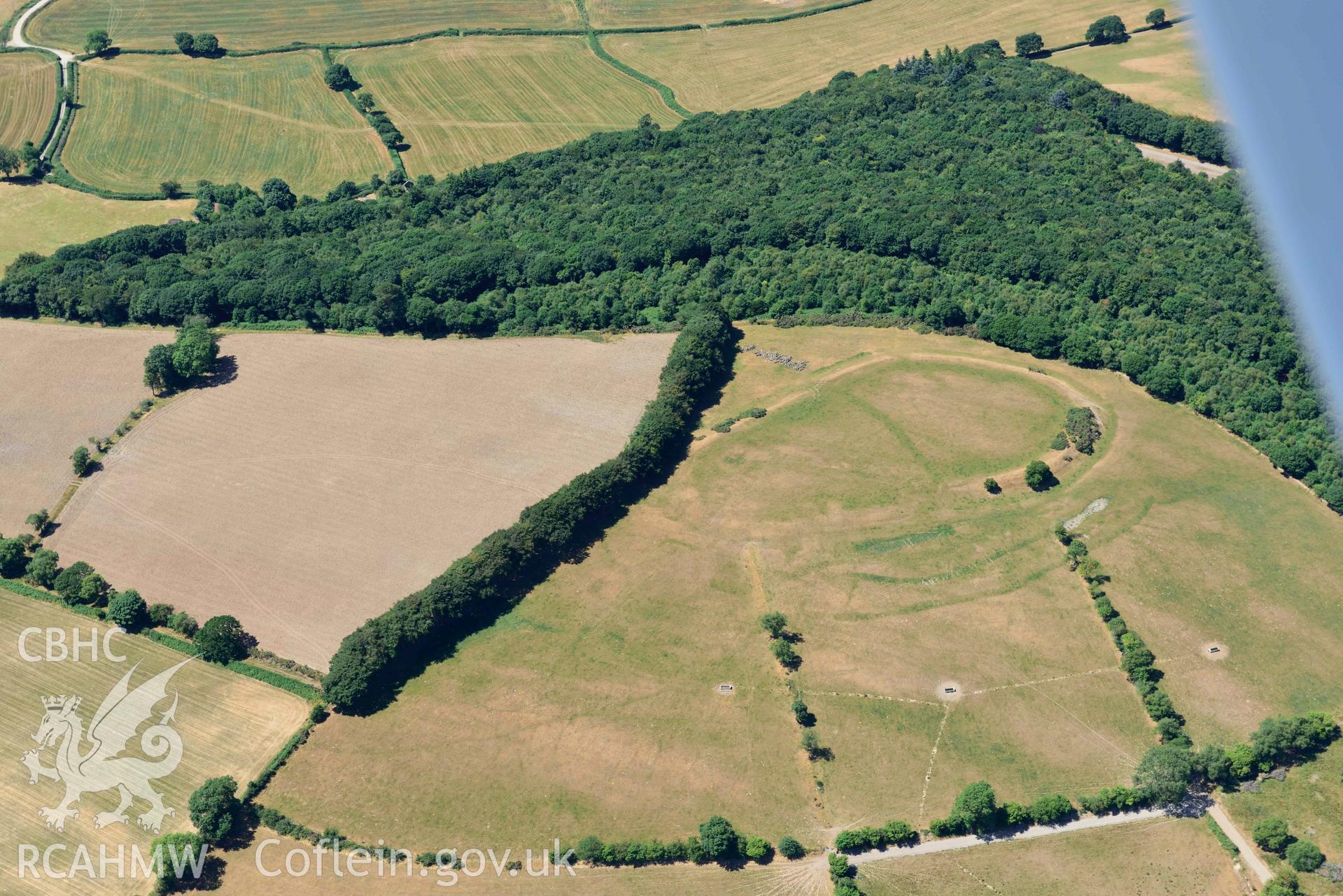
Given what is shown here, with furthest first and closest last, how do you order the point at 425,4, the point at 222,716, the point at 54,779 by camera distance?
the point at 425,4 < the point at 222,716 < the point at 54,779

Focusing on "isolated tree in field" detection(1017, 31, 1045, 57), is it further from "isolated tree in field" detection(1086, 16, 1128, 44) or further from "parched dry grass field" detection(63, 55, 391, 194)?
"parched dry grass field" detection(63, 55, 391, 194)

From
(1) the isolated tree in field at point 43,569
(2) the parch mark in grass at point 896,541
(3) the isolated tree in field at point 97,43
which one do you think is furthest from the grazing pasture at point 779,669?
(3) the isolated tree in field at point 97,43

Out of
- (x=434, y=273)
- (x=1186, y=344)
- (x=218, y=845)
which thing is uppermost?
(x=434, y=273)

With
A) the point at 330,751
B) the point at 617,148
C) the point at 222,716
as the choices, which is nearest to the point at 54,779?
the point at 222,716

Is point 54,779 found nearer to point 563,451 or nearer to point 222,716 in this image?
point 222,716

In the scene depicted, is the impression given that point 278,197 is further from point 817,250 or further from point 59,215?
point 817,250

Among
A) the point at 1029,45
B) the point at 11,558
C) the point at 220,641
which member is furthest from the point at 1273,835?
the point at 1029,45

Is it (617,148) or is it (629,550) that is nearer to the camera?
(629,550)
